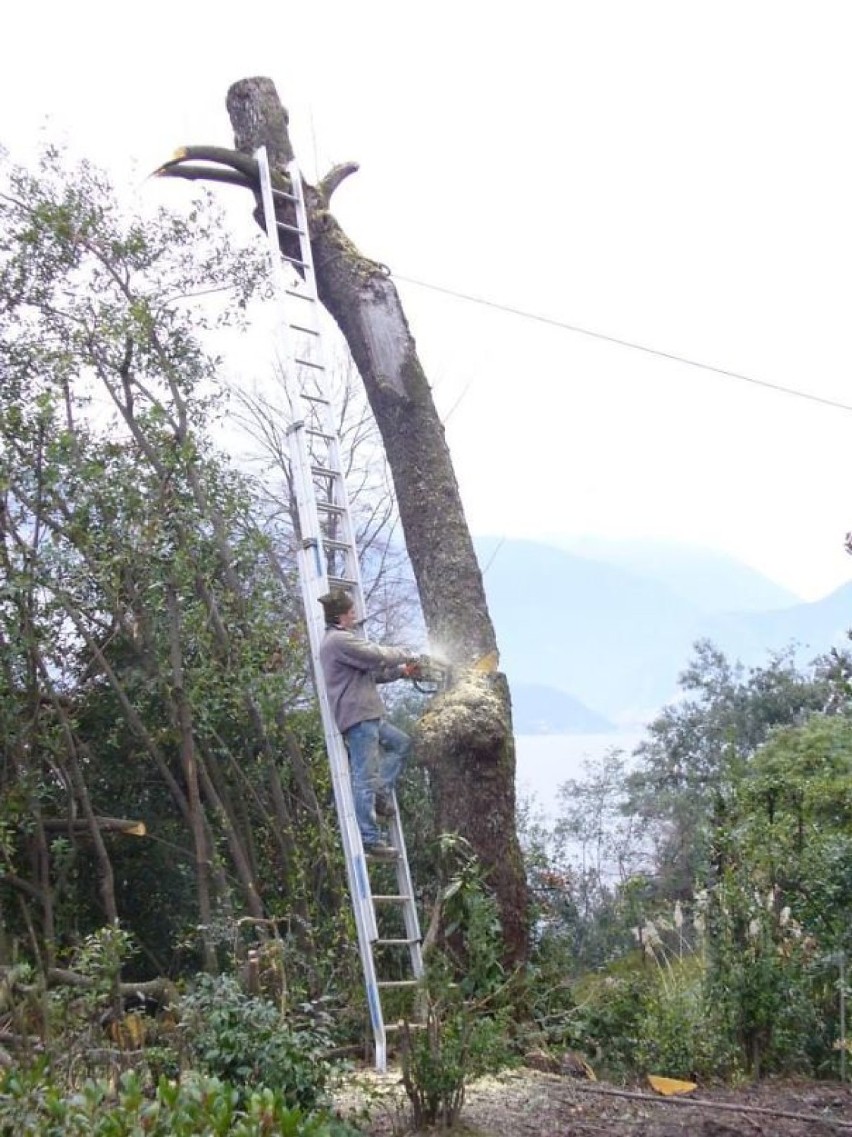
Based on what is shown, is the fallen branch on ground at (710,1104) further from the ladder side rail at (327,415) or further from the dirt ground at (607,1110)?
the ladder side rail at (327,415)

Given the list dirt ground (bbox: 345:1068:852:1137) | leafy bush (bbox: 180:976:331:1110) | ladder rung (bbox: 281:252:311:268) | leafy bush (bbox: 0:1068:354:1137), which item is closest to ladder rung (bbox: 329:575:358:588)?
ladder rung (bbox: 281:252:311:268)

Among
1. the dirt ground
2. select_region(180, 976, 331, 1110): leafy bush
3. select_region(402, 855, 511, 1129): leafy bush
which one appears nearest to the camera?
select_region(180, 976, 331, 1110): leafy bush

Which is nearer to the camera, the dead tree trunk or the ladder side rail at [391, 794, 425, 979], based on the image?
the ladder side rail at [391, 794, 425, 979]

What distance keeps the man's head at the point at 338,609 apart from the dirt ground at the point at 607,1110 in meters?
1.91

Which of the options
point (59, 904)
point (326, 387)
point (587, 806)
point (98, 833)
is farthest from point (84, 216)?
point (587, 806)

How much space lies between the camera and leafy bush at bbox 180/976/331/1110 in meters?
3.73

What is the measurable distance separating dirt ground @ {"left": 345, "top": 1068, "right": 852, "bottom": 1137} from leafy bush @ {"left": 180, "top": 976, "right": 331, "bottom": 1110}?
1.10 ft

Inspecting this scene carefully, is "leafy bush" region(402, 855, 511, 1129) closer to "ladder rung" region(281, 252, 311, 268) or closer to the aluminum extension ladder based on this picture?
the aluminum extension ladder

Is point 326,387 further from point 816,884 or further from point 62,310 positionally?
point 816,884

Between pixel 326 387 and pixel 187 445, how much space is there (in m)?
1.21

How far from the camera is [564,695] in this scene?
26.3 meters

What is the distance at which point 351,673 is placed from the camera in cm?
551

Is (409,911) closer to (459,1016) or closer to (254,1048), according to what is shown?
(459,1016)

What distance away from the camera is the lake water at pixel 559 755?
13.8 metres
